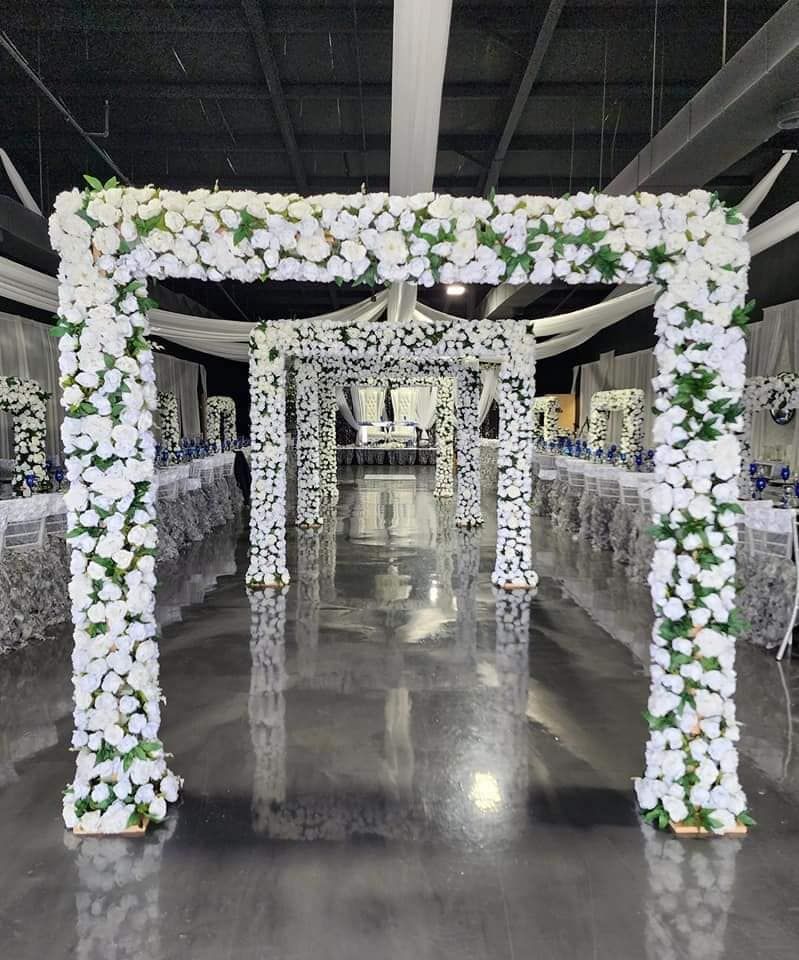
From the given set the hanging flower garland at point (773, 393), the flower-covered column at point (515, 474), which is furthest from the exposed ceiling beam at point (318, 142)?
the hanging flower garland at point (773, 393)

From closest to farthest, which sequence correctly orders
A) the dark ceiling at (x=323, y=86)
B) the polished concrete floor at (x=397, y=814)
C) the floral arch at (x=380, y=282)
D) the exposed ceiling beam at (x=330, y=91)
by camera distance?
the polished concrete floor at (x=397, y=814) → the floral arch at (x=380, y=282) → the dark ceiling at (x=323, y=86) → the exposed ceiling beam at (x=330, y=91)

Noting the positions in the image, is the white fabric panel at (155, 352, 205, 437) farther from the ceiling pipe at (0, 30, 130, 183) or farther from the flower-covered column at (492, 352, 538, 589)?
the flower-covered column at (492, 352, 538, 589)

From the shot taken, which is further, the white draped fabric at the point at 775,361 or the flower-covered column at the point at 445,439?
the flower-covered column at the point at 445,439

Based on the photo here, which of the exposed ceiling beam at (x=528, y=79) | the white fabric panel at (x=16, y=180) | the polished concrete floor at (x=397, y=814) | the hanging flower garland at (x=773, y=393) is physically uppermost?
the exposed ceiling beam at (x=528, y=79)

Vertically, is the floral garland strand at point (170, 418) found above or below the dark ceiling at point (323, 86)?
below

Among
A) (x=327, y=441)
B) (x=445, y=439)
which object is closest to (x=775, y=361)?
(x=445, y=439)

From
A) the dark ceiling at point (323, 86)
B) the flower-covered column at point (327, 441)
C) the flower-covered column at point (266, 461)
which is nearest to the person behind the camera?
the dark ceiling at point (323, 86)

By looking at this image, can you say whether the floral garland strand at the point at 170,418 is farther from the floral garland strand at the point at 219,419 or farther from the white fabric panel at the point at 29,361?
the floral garland strand at the point at 219,419

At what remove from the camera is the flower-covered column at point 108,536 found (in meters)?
2.89

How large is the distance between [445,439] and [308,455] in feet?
15.7

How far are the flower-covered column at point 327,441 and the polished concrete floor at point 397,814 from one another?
7920 millimetres

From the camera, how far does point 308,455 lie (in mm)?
11664

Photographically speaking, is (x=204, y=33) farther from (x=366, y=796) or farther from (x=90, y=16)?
(x=366, y=796)

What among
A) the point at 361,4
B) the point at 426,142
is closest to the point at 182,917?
the point at 426,142
